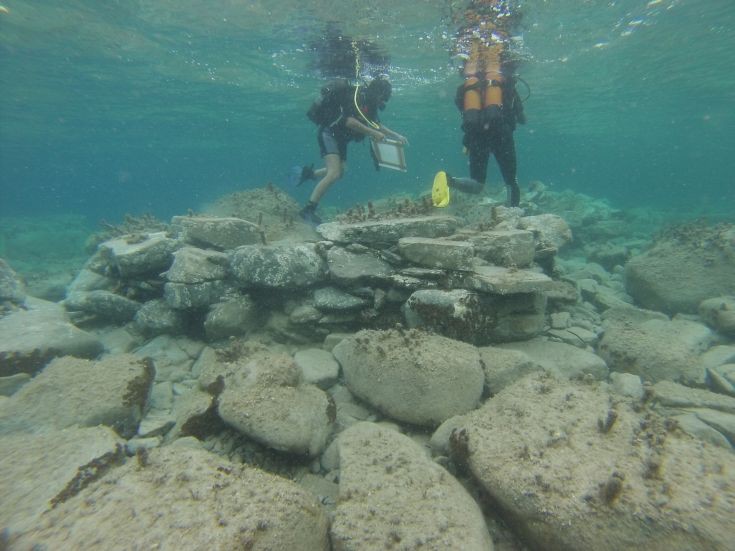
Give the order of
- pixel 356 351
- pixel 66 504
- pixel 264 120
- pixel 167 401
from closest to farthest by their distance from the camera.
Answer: pixel 66 504 → pixel 356 351 → pixel 167 401 → pixel 264 120

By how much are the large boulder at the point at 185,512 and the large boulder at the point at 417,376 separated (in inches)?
57.1

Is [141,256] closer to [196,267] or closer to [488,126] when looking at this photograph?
[196,267]

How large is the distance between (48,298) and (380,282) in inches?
379

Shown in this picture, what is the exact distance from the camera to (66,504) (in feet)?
7.14

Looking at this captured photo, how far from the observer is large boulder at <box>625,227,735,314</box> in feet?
22.1

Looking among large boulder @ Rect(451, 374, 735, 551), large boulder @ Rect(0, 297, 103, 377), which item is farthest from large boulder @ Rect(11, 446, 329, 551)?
large boulder @ Rect(0, 297, 103, 377)

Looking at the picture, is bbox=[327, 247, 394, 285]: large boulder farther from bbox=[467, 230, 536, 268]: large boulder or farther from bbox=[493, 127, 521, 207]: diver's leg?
bbox=[493, 127, 521, 207]: diver's leg

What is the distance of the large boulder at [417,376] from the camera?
3562mm

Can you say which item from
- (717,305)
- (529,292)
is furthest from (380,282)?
(717,305)

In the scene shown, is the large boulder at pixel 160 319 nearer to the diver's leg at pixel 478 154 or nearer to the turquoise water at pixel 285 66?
the diver's leg at pixel 478 154

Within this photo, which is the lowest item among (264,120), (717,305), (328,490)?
(328,490)

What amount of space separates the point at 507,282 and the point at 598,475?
2.63 meters

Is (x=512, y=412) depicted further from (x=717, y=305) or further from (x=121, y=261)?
(x=121, y=261)

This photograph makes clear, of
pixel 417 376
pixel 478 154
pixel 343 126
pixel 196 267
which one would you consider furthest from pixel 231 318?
pixel 478 154
